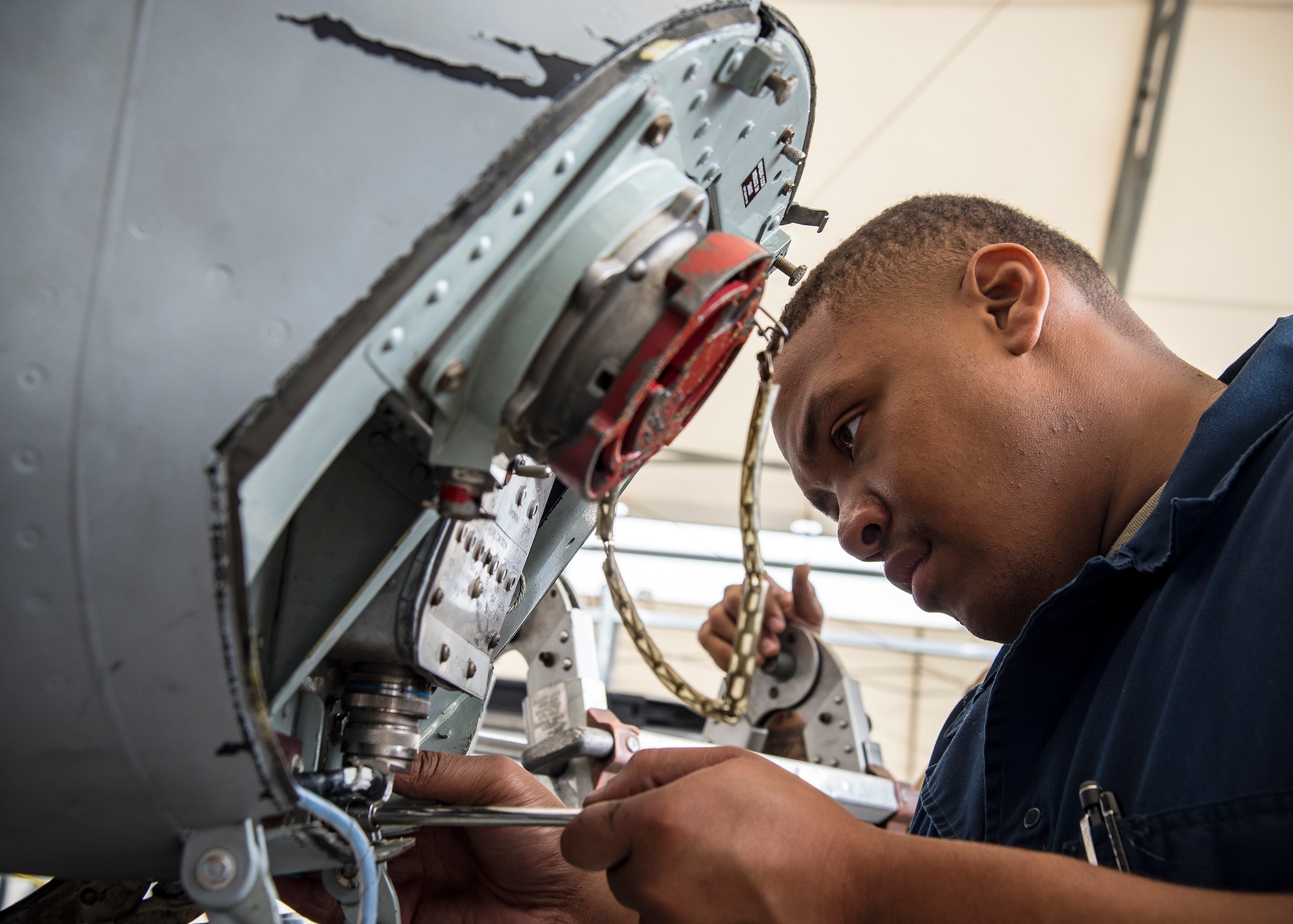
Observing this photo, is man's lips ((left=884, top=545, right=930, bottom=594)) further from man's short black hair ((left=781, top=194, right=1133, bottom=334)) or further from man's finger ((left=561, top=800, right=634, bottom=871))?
man's finger ((left=561, top=800, right=634, bottom=871))

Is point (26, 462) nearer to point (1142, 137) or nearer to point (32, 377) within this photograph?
point (32, 377)

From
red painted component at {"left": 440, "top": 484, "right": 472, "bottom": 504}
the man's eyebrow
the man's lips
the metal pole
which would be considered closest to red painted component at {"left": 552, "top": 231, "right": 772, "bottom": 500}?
red painted component at {"left": 440, "top": 484, "right": 472, "bottom": 504}

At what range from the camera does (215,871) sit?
2.39ft

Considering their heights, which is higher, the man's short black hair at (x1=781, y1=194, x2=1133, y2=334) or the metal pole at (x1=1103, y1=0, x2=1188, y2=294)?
the metal pole at (x1=1103, y1=0, x2=1188, y2=294)

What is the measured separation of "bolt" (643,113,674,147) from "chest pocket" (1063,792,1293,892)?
774 millimetres

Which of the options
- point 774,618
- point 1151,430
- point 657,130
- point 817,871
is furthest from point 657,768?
point 774,618

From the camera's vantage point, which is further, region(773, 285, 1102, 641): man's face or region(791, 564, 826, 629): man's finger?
region(791, 564, 826, 629): man's finger

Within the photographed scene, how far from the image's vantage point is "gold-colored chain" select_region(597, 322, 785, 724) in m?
0.81

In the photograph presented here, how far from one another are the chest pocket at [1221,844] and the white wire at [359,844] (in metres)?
0.74

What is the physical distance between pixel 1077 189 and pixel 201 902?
615 centimetres

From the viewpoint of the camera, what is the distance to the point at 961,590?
1404 millimetres

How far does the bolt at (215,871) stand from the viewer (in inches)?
28.6

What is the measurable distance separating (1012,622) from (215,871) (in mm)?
1155

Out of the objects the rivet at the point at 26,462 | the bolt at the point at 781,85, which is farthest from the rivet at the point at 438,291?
the bolt at the point at 781,85
